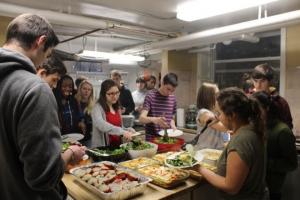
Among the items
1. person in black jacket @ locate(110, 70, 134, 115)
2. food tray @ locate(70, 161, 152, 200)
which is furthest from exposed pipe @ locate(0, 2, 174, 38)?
food tray @ locate(70, 161, 152, 200)

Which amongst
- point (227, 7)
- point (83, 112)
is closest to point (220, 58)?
point (227, 7)

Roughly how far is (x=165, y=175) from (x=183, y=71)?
379cm

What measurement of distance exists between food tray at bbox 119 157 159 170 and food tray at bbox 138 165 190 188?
6 cm

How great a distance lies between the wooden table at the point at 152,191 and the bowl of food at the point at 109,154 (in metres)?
0.29

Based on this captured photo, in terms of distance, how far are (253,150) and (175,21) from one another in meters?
3.04

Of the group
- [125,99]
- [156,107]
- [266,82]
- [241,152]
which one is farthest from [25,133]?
[125,99]

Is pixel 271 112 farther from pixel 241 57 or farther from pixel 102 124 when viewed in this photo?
pixel 241 57

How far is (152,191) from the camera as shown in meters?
1.52

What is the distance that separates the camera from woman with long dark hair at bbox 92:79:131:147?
230 cm

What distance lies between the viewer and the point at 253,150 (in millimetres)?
1376

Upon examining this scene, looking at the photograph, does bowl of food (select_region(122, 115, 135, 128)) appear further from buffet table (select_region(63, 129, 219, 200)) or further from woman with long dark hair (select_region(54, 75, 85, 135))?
buffet table (select_region(63, 129, 219, 200))

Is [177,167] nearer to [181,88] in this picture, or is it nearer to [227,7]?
[227,7]

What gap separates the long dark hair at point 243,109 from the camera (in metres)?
1.47

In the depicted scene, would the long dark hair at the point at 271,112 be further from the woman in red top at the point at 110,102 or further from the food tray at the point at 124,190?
the woman in red top at the point at 110,102
